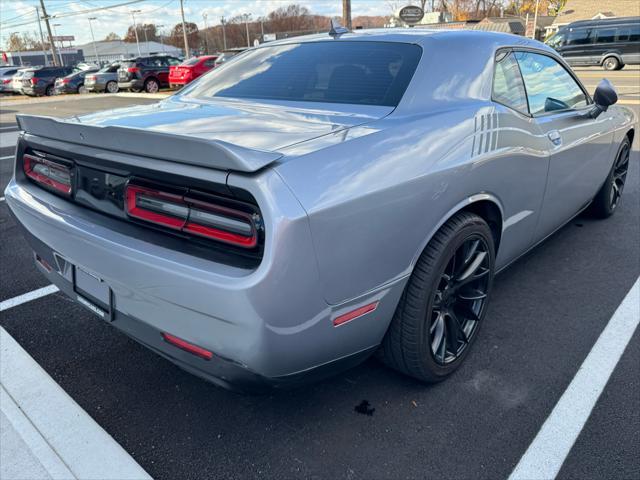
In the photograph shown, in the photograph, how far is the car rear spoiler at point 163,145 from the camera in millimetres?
1534

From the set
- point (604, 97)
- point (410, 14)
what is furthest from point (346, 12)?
point (604, 97)

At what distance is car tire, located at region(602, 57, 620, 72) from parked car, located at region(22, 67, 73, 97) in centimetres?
2641

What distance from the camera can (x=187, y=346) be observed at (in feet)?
5.77

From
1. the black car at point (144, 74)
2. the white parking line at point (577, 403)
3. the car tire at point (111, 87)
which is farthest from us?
the car tire at point (111, 87)

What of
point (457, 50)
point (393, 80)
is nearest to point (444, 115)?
point (393, 80)

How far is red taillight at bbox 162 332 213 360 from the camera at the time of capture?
171 centimetres

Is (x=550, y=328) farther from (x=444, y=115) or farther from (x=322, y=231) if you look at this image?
(x=322, y=231)

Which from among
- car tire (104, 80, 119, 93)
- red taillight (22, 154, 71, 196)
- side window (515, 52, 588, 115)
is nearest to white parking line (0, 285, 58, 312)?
red taillight (22, 154, 71, 196)

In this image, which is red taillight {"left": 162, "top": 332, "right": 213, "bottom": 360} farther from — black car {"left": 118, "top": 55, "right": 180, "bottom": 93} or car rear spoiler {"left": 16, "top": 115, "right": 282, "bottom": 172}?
black car {"left": 118, "top": 55, "right": 180, "bottom": 93}

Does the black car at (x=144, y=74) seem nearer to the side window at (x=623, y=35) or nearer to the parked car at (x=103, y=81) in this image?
the parked car at (x=103, y=81)

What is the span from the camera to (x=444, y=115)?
2191 mm

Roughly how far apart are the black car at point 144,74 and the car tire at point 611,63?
20554 millimetres

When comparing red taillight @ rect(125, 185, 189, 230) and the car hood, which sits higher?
the car hood

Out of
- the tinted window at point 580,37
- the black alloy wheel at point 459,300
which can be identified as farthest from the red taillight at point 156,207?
the tinted window at point 580,37
